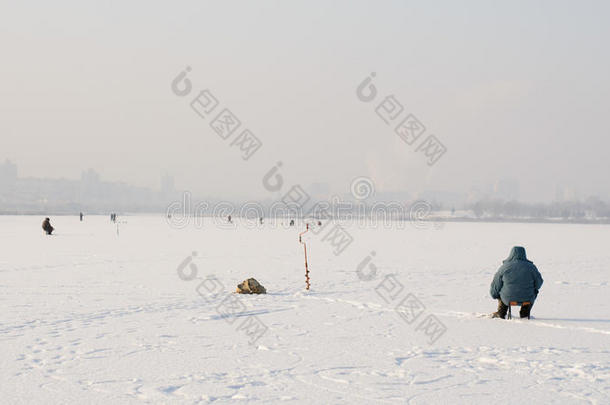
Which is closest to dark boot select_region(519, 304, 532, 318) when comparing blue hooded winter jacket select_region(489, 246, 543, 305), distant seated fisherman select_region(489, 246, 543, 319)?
distant seated fisherman select_region(489, 246, 543, 319)

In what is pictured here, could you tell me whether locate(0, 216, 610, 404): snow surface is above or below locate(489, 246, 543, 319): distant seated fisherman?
below

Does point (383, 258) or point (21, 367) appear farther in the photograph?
point (383, 258)

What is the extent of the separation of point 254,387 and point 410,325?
3.98 meters

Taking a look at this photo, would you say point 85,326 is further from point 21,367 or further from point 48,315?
point 21,367

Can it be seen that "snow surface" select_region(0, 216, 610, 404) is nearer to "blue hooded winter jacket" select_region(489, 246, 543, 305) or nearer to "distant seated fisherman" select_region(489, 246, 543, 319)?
"distant seated fisherman" select_region(489, 246, 543, 319)

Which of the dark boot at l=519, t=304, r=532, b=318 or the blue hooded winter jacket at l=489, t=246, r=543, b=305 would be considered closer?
the blue hooded winter jacket at l=489, t=246, r=543, b=305

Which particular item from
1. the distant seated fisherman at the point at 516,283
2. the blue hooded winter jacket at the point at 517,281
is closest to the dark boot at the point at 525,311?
the distant seated fisherman at the point at 516,283

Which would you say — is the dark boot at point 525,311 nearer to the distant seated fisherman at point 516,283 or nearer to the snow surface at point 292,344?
the distant seated fisherman at point 516,283

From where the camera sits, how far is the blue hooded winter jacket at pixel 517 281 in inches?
364

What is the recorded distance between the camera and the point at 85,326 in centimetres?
873

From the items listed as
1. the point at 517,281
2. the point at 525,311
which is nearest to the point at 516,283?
the point at 517,281

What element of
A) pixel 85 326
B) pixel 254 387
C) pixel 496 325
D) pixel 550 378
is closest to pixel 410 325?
pixel 496 325

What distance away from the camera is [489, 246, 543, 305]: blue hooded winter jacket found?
9250 millimetres

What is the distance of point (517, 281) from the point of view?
9234 mm
